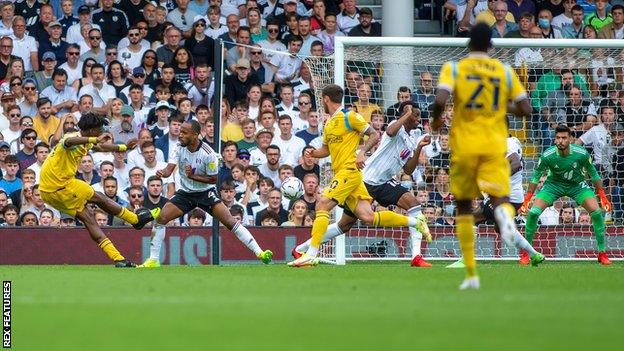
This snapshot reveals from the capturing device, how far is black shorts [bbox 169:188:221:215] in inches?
694

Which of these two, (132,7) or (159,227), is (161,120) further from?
(159,227)

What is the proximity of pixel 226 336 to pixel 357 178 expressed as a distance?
27.7 feet

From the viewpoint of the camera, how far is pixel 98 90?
22.4 meters

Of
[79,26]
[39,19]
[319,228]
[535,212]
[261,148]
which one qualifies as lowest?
[319,228]

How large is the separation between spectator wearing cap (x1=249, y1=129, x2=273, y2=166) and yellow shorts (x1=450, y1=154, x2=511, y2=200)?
1040 centimetres

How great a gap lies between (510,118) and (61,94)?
24.5 feet

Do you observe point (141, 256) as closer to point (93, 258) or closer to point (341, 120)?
point (93, 258)

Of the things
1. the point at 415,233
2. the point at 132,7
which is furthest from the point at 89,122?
the point at 132,7

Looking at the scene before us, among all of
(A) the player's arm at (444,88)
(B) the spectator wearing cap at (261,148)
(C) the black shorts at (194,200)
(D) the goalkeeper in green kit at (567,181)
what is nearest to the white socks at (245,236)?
(C) the black shorts at (194,200)

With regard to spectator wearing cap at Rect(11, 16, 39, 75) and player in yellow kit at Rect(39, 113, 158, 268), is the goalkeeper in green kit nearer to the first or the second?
player in yellow kit at Rect(39, 113, 158, 268)

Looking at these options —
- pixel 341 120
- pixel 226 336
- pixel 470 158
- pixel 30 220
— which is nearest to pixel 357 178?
pixel 341 120

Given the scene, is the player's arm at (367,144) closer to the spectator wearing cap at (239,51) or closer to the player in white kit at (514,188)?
the player in white kit at (514,188)

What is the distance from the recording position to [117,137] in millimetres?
22031

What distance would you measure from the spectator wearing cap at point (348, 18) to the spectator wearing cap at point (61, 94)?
5103 mm
